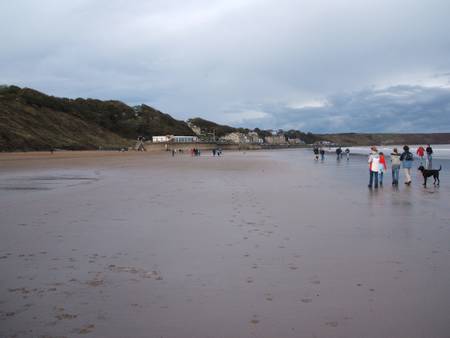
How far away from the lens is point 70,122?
4747 inches

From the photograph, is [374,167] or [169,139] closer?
[374,167]

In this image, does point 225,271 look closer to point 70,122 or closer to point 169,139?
point 70,122

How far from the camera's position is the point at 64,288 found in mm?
5008

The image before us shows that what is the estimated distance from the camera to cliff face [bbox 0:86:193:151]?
8438 cm

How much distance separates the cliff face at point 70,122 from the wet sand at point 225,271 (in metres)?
67.0

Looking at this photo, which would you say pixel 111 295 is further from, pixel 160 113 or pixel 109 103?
pixel 160 113

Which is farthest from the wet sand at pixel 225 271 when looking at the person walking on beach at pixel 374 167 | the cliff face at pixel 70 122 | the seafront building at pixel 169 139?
the seafront building at pixel 169 139

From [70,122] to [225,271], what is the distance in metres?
125

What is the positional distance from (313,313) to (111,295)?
231 cm

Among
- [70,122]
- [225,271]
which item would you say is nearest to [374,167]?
[225,271]

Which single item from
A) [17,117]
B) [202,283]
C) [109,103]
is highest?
[109,103]

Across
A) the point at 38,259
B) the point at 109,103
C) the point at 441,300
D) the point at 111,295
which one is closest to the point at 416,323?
the point at 441,300

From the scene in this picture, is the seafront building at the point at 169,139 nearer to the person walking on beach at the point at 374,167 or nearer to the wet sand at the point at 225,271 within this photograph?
the person walking on beach at the point at 374,167

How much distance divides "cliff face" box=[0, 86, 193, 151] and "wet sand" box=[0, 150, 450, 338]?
67.0 m
